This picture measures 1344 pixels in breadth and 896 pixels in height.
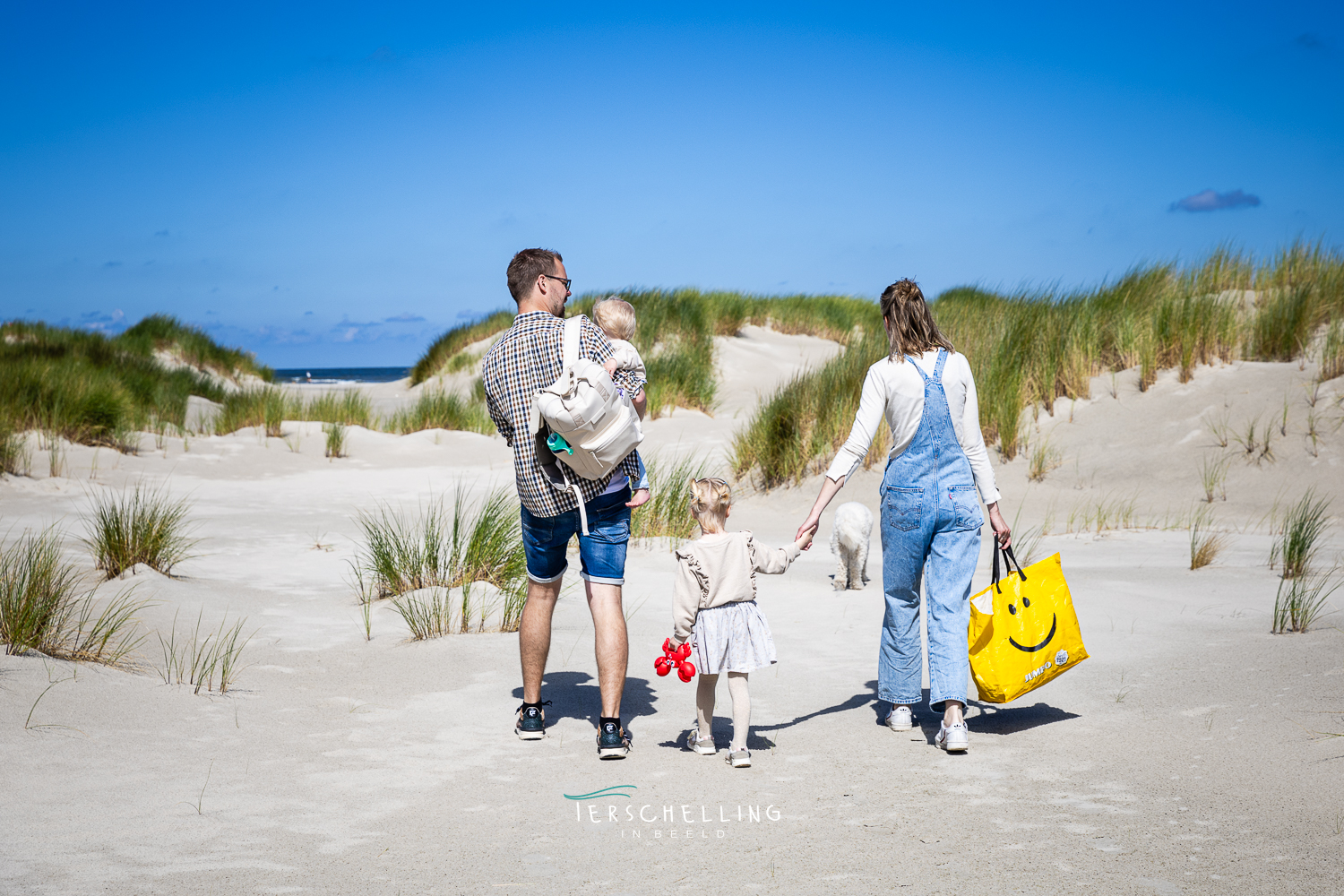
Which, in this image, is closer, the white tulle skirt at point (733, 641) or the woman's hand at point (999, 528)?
the white tulle skirt at point (733, 641)

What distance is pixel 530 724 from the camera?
388cm

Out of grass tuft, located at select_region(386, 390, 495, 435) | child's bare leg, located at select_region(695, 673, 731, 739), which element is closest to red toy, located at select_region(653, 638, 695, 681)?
child's bare leg, located at select_region(695, 673, 731, 739)

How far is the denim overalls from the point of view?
3719mm

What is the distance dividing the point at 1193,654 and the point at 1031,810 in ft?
7.34

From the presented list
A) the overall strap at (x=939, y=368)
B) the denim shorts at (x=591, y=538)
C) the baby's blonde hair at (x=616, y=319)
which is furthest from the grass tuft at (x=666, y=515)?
the overall strap at (x=939, y=368)

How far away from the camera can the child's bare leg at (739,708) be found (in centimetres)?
349

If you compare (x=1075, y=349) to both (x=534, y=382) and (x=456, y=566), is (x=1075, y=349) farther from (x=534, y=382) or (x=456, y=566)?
(x=534, y=382)

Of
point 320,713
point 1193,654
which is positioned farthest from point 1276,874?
point 320,713

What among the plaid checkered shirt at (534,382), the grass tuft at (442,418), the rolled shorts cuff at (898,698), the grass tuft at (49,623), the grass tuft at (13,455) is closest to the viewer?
the plaid checkered shirt at (534,382)

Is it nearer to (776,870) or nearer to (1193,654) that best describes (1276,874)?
(776,870)

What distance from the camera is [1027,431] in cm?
1020

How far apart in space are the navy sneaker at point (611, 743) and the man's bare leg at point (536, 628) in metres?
0.36

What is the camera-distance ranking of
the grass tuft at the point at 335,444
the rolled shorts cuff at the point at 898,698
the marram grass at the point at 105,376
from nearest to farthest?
the rolled shorts cuff at the point at 898,698, the marram grass at the point at 105,376, the grass tuft at the point at 335,444

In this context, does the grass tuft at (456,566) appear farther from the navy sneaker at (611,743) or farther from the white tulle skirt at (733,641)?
the white tulle skirt at (733,641)
